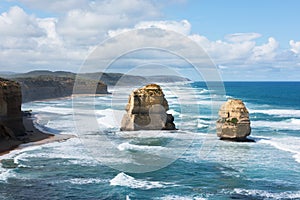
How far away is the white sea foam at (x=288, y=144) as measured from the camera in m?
37.4

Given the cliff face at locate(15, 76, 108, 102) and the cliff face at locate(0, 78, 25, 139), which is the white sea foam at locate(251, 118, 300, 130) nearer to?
the cliff face at locate(0, 78, 25, 139)

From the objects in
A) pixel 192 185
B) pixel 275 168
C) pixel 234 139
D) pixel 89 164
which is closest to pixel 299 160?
pixel 275 168

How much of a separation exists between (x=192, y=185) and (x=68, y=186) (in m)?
7.93

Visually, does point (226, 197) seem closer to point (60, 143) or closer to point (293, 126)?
point (60, 143)

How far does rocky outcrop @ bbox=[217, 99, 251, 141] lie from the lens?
39906 mm

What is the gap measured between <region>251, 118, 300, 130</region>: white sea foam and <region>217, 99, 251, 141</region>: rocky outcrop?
14.8 metres

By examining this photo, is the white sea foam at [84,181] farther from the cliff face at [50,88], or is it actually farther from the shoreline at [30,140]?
the cliff face at [50,88]

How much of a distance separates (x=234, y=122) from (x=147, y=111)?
11425 mm

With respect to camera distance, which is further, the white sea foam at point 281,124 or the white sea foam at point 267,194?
the white sea foam at point 281,124

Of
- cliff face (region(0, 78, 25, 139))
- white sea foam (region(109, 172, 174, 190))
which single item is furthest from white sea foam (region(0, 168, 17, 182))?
cliff face (region(0, 78, 25, 139))

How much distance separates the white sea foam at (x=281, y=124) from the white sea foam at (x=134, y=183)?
3123 centimetres

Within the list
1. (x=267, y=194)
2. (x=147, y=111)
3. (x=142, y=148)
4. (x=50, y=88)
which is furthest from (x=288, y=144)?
(x=50, y=88)

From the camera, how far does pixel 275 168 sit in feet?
102

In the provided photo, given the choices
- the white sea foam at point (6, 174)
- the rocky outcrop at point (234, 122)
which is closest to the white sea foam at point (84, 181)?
the white sea foam at point (6, 174)
